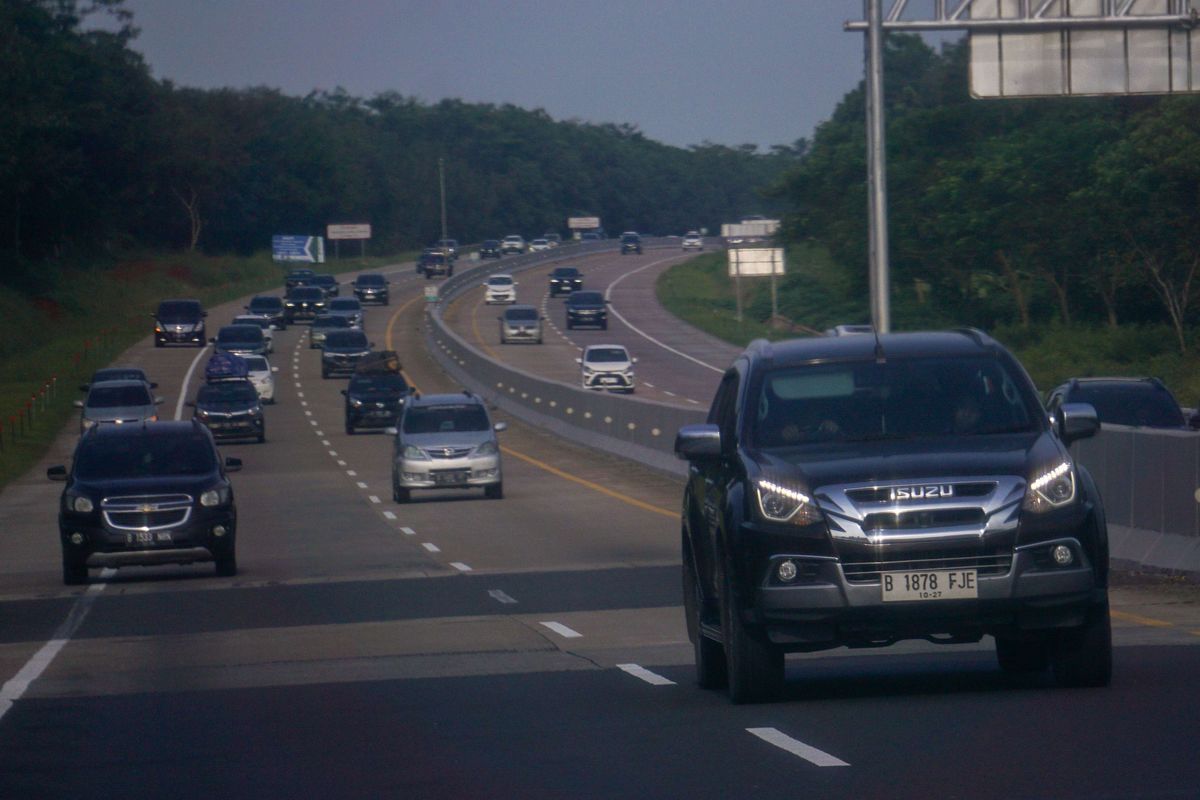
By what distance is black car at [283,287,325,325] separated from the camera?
98.9m

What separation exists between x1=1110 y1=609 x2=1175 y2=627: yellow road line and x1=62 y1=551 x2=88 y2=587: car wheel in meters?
12.1

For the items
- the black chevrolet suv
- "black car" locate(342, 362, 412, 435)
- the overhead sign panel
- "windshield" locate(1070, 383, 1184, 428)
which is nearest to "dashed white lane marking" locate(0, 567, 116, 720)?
the black chevrolet suv

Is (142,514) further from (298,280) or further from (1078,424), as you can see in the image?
(298,280)

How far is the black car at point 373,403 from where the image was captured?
52.2 meters

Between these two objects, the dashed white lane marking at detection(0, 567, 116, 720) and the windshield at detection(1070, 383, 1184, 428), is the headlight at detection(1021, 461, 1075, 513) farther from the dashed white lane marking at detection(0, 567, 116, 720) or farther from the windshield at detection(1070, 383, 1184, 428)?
the windshield at detection(1070, 383, 1184, 428)

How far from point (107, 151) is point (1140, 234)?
68.8 metres

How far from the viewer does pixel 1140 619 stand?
14.8 metres

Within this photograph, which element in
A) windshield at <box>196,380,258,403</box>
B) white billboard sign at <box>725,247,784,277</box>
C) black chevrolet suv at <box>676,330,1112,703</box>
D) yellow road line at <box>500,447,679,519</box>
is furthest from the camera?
white billboard sign at <box>725,247,784,277</box>

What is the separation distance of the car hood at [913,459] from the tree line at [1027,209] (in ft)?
173

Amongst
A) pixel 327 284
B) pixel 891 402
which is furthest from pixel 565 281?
pixel 891 402

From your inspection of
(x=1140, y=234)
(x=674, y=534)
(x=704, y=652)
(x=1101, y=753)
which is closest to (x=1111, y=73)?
(x=674, y=534)

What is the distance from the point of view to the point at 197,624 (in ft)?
58.9

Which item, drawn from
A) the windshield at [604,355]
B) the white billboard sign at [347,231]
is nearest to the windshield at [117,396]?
the windshield at [604,355]

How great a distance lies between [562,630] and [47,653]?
4025 mm
